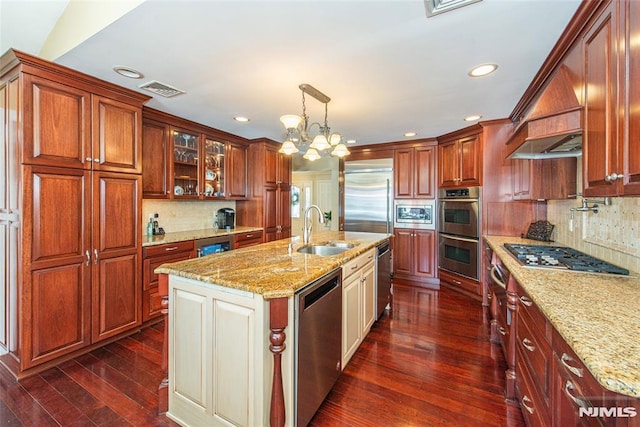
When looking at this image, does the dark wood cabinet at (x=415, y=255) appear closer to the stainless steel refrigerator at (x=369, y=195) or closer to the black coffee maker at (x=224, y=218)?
the stainless steel refrigerator at (x=369, y=195)

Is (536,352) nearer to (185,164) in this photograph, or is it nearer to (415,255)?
(415,255)

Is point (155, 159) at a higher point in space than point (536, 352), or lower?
higher

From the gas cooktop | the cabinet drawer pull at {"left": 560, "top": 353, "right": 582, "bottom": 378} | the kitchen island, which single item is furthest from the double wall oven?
the cabinet drawer pull at {"left": 560, "top": 353, "right": 582, "bottom": 378}

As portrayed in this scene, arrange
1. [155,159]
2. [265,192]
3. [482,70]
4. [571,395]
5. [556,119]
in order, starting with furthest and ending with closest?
[265,192] → [155,159] → [482,70] → [556,119] → [571,395]

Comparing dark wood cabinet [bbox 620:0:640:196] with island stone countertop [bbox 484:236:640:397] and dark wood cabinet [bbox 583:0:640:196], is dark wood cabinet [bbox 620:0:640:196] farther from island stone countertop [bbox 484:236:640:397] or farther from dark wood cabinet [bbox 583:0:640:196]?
island stone countertop [bbox 484:236:640:397]

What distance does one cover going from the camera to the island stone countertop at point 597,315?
0.71m

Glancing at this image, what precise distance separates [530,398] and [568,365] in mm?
663

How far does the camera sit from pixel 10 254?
81.9 inches

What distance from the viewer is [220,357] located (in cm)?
145

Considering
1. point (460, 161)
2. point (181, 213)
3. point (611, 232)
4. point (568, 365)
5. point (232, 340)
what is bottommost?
point (232, 340)

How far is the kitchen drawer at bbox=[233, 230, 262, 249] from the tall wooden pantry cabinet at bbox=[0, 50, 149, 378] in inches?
53.9

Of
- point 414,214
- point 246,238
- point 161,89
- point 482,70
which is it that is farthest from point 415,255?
point 161,89

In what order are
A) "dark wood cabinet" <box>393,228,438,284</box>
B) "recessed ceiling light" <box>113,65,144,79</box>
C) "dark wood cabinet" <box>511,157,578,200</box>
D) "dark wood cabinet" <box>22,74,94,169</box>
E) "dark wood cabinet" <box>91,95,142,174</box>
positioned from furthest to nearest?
1. "dark wood cabinet" <box>393,228,438,284</box>
2. "dark wood cabinet" <box>511,157,578,200</box>
3. "dark wood cabinet" <box>91,95,142,174</box>
4. "recessed ceiling light" <box>113,65,144,79</box>
5. "dark wood cabinet" <box>22,74,94,169</box>

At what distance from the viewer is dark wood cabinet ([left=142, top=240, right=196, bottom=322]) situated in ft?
9.10
